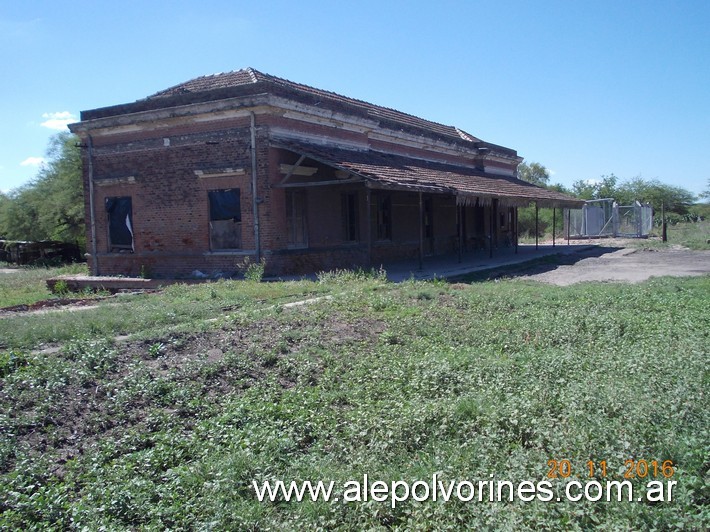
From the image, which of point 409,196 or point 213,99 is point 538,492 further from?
point 409,196

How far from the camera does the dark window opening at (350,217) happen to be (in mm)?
19203

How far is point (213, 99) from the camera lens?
1587 cm

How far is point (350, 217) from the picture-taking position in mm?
19469

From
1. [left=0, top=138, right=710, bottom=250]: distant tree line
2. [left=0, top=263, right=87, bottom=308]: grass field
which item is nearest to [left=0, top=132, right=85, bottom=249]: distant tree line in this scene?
[left=0, top=138, right=710, bottom=250]: distant tree line

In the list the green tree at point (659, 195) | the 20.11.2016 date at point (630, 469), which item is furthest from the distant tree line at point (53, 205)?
the green tree at point (659, 195)

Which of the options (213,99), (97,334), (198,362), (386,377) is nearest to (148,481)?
(198,362)

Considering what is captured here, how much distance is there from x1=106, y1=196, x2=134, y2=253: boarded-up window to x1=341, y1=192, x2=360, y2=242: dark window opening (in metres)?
6.35

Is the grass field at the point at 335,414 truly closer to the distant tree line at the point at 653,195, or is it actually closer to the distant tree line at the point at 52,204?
the distant tree line at the point at 52,204

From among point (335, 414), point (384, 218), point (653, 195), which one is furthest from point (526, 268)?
point (653, 195)

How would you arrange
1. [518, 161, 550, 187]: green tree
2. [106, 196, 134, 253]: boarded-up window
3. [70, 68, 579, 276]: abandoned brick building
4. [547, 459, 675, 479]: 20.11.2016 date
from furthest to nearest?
[518, 161, 550, 187]: green tree, [106, 196, 134, 253]: boarded-up window, [70, 68, 579, 276]: abandoned brick building, [547, 459, 675, 479]: 20.11.2016 date

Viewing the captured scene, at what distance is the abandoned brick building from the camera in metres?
15.6

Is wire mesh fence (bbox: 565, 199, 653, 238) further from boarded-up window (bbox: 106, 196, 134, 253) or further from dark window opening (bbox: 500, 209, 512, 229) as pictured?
boarded-up window (bbox: 106, 196, 134, 253)

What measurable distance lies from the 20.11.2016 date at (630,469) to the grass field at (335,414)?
4 cm

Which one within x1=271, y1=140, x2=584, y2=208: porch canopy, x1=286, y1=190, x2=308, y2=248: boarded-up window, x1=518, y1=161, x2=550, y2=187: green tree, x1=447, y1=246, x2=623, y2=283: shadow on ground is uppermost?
x1=518, y1=161, x2=550, y2=187: green tree
